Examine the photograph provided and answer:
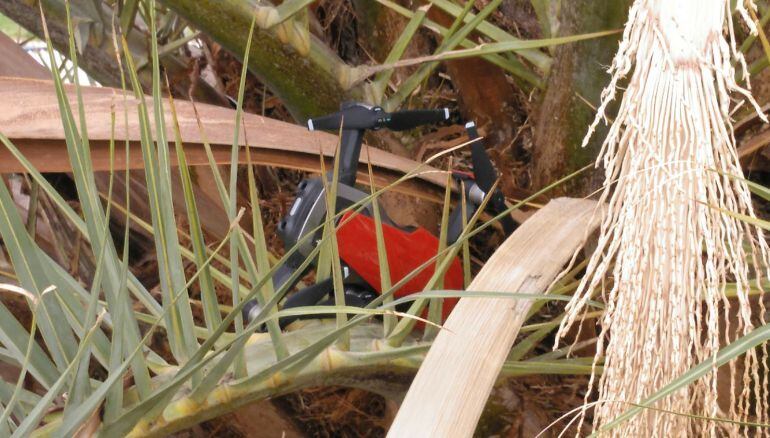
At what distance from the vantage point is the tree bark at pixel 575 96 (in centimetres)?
56

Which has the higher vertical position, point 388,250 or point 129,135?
point 129,135

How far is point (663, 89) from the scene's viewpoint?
33cm

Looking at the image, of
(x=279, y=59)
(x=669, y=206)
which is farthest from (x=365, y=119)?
(x=669, y=206)

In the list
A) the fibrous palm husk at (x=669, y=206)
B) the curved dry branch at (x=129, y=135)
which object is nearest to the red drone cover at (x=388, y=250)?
Result: the curved dry branch at (x=129, y=135)

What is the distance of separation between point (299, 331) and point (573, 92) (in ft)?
0.85

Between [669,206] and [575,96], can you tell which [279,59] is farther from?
→ [669,206]

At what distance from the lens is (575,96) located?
619 mm

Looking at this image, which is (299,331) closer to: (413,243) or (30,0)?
(413,243)

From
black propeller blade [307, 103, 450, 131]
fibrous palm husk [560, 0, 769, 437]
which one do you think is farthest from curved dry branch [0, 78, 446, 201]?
fibrous palm husk [560, 0, 769, 437]

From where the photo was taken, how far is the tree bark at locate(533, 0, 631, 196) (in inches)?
22.1

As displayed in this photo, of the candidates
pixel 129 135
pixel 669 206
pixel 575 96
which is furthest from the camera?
pixel 575 96

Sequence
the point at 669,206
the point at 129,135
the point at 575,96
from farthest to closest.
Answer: the point at 575,96 → the point at 129,135 → the point at 669,206

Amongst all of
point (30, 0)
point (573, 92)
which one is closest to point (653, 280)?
point (573, 92)

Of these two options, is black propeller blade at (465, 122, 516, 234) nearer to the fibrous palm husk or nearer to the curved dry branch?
the curved dry branch
